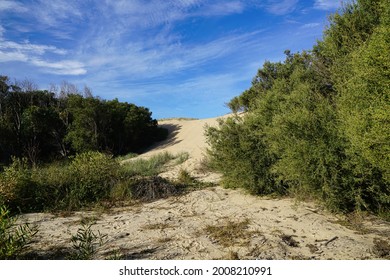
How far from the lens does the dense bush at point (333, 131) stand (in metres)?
5.72

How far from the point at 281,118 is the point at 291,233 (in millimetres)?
3212

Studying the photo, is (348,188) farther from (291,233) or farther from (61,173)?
(61,173)

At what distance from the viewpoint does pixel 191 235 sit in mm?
5863

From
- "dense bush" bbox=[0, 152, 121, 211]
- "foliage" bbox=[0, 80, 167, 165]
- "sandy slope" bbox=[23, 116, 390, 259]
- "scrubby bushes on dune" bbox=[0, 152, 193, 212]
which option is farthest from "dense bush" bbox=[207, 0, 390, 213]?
"foliage" bbox=[0, 80, 167, 165]

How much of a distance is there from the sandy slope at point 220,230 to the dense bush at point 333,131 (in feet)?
2.28

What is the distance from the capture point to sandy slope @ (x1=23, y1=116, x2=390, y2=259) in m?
4.96

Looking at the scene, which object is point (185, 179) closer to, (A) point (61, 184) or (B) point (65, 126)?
(A) point (61, 184)

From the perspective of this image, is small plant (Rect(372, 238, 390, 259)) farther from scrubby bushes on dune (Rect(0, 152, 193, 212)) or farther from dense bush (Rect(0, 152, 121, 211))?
dense bush (Rect(0, 152, 121, 211))

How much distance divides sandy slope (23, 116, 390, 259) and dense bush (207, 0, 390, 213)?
0.69 meters

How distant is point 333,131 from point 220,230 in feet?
11.5

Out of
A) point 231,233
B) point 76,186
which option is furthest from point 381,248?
point 76,186

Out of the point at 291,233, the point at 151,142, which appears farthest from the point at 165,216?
the point at 151,142

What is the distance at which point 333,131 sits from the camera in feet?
22.6

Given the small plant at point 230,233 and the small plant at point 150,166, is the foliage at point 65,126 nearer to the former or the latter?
the small plant at point 150,166
